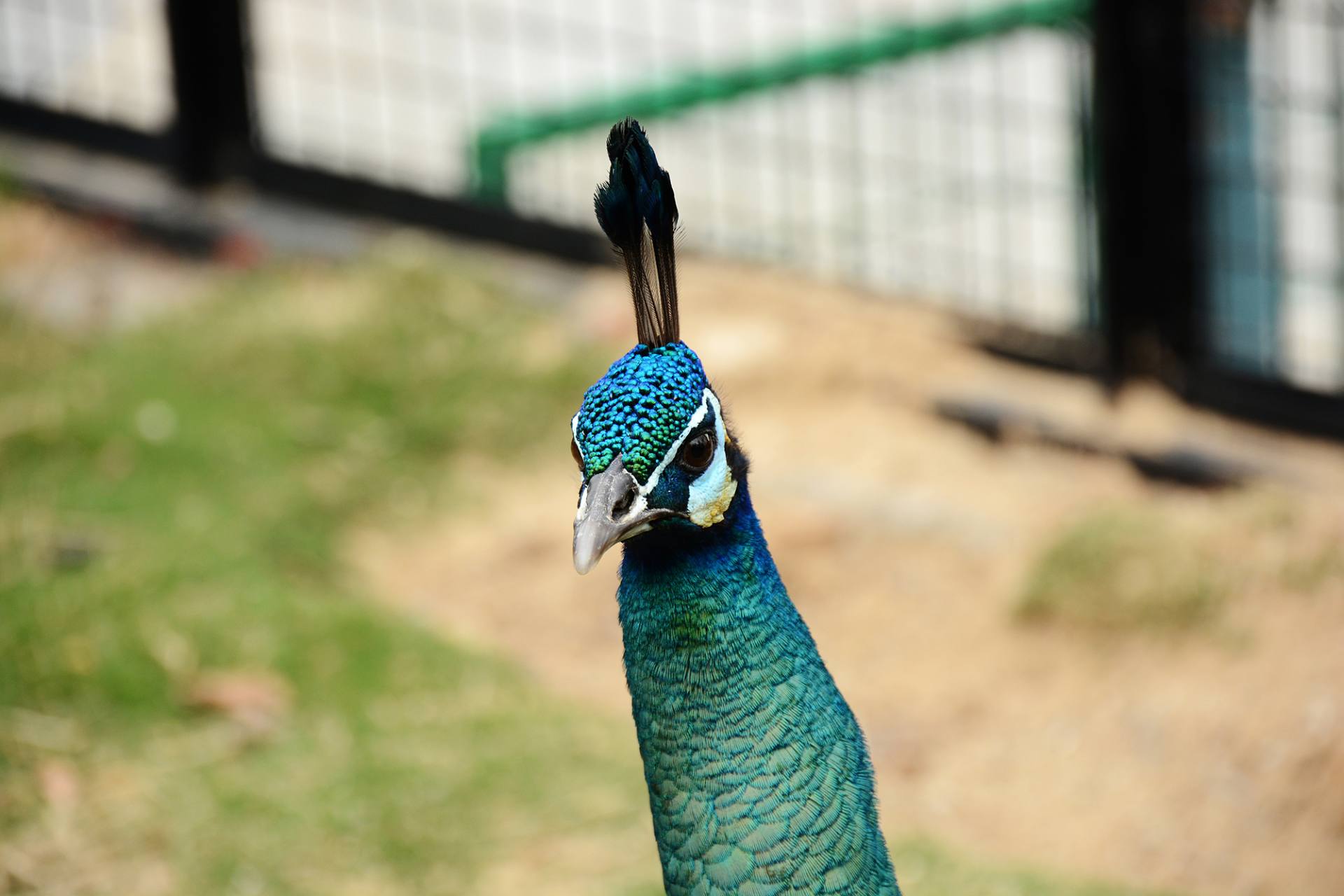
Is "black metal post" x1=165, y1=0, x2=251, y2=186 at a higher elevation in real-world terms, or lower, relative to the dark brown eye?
lower

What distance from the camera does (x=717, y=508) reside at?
2.10 metres

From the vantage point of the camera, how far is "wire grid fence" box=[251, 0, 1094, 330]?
17.9ft

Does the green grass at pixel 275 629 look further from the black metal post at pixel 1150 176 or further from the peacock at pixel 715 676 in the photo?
the black metal post at pixel 1150 176

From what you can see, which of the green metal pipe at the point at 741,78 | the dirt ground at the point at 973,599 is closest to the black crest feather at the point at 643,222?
the dirt ground at the point at 973,599

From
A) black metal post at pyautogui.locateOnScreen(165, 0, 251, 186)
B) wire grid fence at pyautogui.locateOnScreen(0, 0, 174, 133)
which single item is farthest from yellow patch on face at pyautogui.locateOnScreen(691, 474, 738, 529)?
wire grid fence at pyautogui.locateOnScreen(0, 0, 174, 133)

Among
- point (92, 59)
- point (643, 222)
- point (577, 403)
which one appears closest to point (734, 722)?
point (643, 222)

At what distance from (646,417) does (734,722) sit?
40cm

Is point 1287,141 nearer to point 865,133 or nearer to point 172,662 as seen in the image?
point 865,133

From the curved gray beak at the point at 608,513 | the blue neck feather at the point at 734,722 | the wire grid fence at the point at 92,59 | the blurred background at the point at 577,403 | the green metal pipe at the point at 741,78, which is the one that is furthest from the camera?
the wire grid fence at the point at 92,59

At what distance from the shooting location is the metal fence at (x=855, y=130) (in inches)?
185

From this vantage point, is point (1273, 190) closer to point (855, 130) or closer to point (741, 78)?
point (855, 130)

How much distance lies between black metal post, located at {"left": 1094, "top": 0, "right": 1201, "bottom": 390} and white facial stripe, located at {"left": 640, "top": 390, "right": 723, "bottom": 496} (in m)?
2.96

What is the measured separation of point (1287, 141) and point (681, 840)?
311cm

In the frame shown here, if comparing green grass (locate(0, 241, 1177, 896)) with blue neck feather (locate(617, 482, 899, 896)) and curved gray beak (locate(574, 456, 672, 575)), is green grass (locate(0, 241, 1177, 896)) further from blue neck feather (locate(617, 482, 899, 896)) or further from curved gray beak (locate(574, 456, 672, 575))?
curved gray beak (locate(574, 456, 672, 575))
